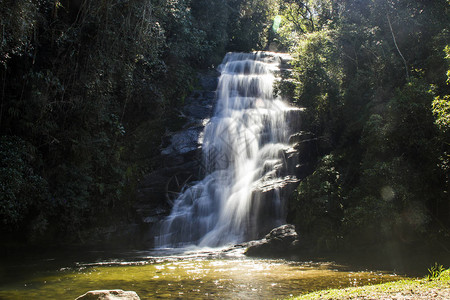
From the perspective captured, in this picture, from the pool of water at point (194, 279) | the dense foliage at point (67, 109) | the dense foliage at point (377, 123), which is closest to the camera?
the pool of water at point (194, 279)

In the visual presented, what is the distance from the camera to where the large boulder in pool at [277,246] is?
1197 cm

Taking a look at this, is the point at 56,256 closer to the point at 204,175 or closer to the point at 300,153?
the point at 204,175

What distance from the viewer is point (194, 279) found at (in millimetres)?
8000

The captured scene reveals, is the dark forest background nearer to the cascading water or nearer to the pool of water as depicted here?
the cascading water

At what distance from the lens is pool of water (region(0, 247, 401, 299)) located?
6760 millimetres

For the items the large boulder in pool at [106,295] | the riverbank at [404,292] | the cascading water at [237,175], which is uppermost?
the cascading water at [237,175]

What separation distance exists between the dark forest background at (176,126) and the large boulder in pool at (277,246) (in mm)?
583

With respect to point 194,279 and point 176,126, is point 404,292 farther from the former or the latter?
point 176,126

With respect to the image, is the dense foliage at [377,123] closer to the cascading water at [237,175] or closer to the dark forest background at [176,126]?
the dark forest background at [176,126]

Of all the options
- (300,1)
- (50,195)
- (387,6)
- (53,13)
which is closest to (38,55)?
(53,13)

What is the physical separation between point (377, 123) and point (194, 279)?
835cm

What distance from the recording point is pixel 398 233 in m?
11.0

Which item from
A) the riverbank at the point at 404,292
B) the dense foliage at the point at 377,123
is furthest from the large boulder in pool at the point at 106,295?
the dense foliage at the point at 377,123

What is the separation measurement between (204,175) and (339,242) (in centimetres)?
882
